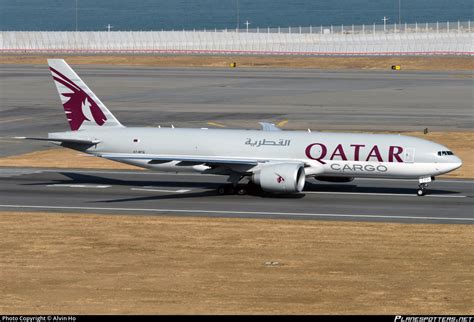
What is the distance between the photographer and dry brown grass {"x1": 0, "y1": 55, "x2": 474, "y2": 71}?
16138cm

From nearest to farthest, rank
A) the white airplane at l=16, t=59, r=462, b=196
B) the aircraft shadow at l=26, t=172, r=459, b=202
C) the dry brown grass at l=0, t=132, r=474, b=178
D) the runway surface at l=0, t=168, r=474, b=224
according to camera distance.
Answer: the runway surface at l=0, t=168, r=474, b=224 < the white airplane at l=16, t=59, r=462, b=196 < the aircraft shadow at l=26, t=172, r=459, b=202 < the dry brown grass at l=0, t=132, r=474, b=178

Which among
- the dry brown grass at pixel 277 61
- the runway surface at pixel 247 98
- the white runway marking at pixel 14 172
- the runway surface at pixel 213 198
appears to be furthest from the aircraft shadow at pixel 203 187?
the dry brown grass at pixel 277 61

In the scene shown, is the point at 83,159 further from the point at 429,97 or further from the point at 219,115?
Result: the point at 429,97

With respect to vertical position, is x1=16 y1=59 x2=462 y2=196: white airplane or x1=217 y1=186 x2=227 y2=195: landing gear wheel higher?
x1=16 y1=59 x2=462 y2=196: white airplane

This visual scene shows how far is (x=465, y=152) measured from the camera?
78625 millimetres

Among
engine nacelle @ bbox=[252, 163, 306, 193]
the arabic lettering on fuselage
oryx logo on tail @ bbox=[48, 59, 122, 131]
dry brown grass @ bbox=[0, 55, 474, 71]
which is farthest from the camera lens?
dry brown grass @ bbox=[0, 55, 474, 71]

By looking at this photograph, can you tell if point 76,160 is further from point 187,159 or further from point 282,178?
point 282,178

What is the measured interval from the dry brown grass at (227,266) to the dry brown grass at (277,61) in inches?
4384

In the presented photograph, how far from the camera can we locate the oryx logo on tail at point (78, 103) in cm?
6278

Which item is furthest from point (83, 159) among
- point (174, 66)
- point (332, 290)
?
point (174, 66)

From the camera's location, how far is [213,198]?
5922cm

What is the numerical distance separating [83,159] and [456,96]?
58.6 meters

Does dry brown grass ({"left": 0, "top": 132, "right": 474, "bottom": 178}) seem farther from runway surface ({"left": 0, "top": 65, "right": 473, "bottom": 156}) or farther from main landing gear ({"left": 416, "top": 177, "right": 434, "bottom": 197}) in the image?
main landing gear ({"left": 416, "top": 177, "right": 434, "bottom": 197})

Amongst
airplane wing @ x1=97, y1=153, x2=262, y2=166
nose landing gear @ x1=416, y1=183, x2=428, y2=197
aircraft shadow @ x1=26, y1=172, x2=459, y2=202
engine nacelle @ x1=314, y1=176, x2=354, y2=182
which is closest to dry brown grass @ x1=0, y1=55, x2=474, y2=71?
aircraft shadow @ x1=26, y1=172, x2=459, y2=202
